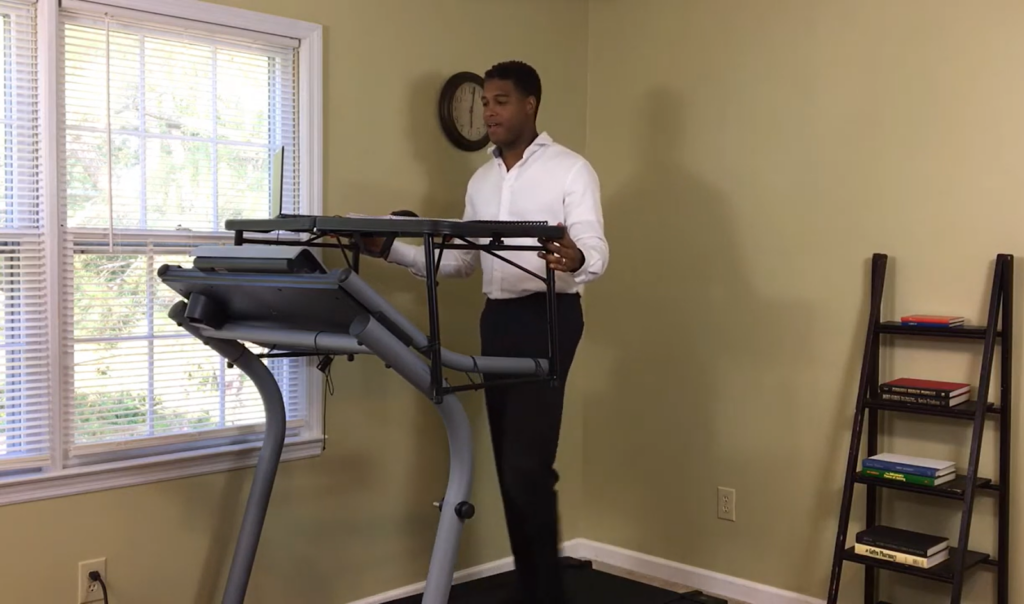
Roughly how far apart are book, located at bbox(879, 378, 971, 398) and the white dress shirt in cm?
102

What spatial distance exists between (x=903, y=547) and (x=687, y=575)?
3.30 ft

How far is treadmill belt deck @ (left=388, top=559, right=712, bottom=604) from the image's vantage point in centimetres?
311

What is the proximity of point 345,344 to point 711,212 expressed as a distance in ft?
6.14

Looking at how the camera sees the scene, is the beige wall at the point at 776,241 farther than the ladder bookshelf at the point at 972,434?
Yes

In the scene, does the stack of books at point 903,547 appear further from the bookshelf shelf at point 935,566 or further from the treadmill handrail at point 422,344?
the treadmill handrail at point 422,344

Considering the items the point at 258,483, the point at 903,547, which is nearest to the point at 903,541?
the point at 903,547

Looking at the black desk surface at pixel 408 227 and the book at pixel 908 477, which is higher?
the black desk surface at pixel 408 227

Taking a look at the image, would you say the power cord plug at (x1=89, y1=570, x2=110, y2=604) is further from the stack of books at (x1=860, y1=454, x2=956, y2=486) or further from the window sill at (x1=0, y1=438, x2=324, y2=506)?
the stack of books at (x1=860, y1=454, x2=956, y2=486)

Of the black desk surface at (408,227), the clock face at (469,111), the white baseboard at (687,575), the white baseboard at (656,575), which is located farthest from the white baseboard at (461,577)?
the clock face at (469,111)

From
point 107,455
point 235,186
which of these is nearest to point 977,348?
point 235,186

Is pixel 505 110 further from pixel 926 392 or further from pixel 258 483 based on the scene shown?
pixel 926 392

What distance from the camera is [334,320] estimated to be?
2.12 meters

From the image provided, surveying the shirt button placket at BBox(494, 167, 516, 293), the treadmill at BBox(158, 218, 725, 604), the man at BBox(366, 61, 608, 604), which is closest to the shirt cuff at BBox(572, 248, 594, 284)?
the man at BBox(366, 61, 608, 604)

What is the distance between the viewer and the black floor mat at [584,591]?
Result: 3107 mm
